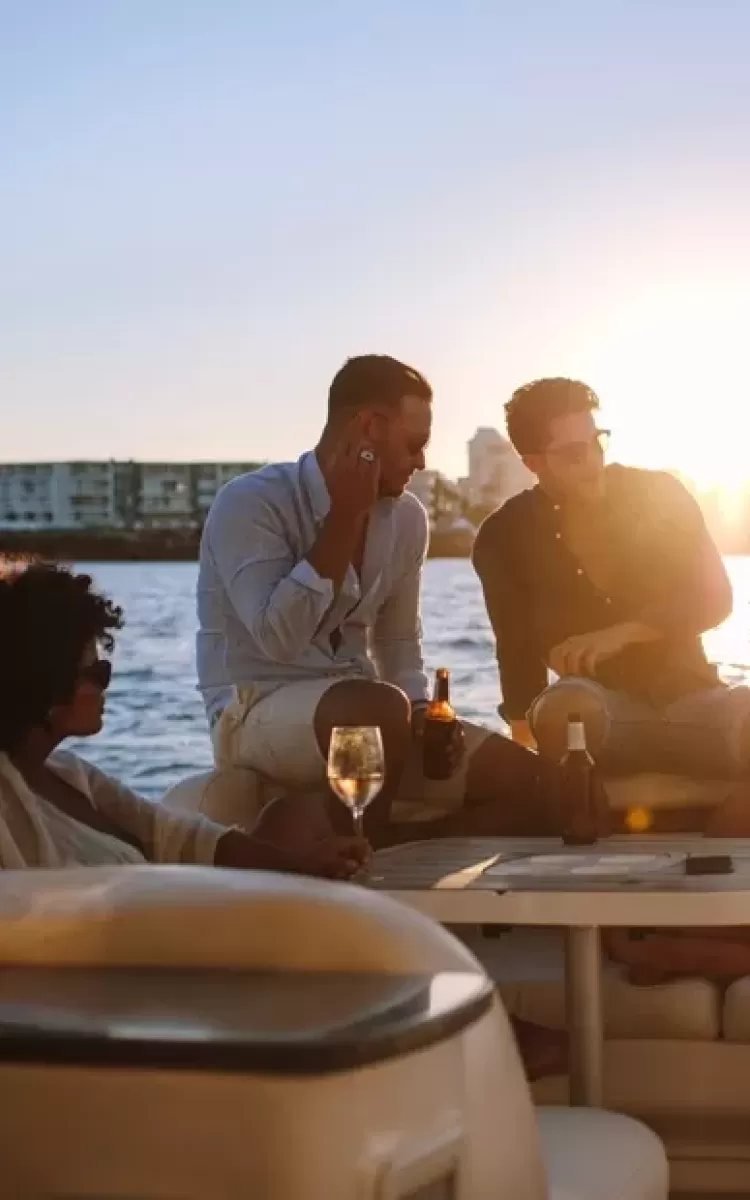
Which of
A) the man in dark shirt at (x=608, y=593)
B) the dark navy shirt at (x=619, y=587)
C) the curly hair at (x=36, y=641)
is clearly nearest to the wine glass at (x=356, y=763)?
the curly hair at (x=36, y=641)

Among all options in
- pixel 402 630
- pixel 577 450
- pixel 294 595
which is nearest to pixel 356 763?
pixel 294 595

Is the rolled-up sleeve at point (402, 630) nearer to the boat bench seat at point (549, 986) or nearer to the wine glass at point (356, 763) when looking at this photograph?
the boat bench seat at point (549, 986)

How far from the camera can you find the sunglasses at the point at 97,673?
2.08m

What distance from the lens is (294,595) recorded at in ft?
10.4

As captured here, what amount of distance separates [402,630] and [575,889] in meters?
1.50

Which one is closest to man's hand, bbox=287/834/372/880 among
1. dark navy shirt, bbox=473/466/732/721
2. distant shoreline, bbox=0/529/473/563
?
dark navy shirt, bbox=473/466/732/721

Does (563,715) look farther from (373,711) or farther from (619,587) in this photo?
(373,711)

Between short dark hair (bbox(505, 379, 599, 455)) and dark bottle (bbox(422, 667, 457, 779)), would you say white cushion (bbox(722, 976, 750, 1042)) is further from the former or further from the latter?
short dark hair (bbox(505, 379, 599, 455))

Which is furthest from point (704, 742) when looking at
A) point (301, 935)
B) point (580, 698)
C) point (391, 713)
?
point (301, 935)

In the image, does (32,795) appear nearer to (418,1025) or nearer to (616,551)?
(418,1025)

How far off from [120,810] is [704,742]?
179cm

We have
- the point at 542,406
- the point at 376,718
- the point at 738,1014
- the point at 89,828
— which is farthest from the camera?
the point at 542,406

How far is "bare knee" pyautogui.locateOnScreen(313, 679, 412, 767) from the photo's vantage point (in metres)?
3.08

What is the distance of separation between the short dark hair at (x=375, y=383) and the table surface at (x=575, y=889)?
1.13m
